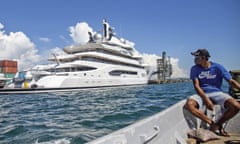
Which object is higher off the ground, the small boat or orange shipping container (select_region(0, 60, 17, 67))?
orange shipping container (select_region(0, 60, 17, 67))

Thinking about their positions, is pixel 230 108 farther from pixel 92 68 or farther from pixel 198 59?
pixel 92 68

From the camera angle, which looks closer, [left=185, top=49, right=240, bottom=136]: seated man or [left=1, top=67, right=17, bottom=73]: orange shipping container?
[left=185, top=49, right=240, bottom=136]: seated man

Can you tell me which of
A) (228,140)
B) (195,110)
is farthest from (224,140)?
(195,110)

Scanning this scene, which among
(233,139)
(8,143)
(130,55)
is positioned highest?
(130,55)

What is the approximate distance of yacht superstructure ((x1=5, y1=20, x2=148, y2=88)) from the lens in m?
26.4

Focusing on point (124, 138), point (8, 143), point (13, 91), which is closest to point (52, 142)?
point (8, 143)

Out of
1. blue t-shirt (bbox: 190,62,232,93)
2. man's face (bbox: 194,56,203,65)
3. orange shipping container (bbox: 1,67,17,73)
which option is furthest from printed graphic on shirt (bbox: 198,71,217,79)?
orange shipping container (bbox: 1,67,17,73)

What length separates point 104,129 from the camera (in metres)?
5.17

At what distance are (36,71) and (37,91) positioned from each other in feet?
13.7

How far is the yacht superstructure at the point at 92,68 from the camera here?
2642 centimetres

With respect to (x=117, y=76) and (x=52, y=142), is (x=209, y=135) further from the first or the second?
(x=117, y=76)

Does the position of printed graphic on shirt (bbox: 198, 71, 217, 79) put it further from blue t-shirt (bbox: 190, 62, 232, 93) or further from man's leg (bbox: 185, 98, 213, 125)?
man's leg (bbox: 185, 98, 213, 125)

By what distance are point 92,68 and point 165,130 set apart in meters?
28.5

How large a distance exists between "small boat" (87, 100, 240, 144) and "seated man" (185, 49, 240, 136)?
0.68 feet
